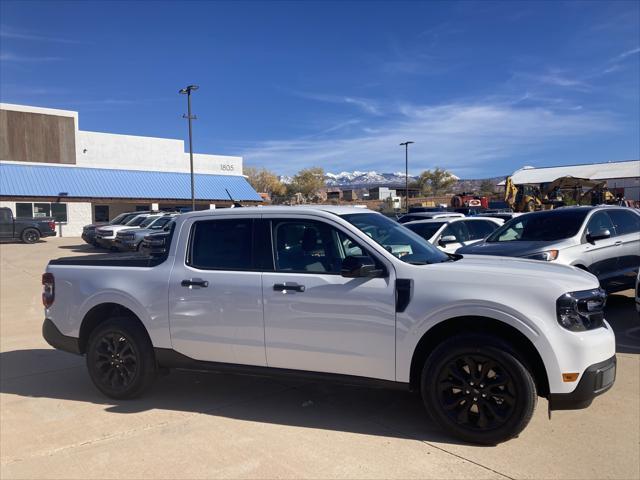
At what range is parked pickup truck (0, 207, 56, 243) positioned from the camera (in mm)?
26781

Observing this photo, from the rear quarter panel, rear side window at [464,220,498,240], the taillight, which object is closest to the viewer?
the rear quarter panel

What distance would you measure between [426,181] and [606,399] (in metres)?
88.4

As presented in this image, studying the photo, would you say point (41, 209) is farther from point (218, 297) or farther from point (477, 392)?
point (477, 392)

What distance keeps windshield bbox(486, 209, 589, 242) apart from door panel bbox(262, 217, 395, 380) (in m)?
5.30

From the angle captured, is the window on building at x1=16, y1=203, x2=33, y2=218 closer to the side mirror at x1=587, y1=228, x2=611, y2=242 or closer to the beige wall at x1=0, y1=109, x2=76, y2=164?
the beige wall at x1=0, y1=109, x2=76, y2=164

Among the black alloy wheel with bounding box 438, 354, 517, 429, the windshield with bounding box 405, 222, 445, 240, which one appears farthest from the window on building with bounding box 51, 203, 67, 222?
the black alloy wheel with bounding box 438, 354, 517, 429

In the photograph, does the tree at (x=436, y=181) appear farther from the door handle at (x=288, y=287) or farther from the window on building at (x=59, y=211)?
the door handle at (x=288, y=287)

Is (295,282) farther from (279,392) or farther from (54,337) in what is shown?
(54,337)

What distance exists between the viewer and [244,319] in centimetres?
452

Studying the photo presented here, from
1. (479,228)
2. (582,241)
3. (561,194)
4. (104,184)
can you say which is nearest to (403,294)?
(582,241)

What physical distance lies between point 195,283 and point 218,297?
0.90ft

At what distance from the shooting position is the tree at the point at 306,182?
275ft

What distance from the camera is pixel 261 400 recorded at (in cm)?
500

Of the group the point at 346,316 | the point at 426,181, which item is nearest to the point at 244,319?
the point at 346,316
